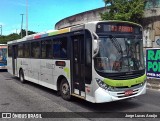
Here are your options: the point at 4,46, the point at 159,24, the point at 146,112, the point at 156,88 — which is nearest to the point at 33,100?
the point at 146,112

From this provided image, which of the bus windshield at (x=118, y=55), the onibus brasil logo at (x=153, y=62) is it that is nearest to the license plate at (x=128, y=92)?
the bus windshield at (x=118, y=55)

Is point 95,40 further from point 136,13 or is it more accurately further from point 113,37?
point 136,13

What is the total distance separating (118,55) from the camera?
782 cm

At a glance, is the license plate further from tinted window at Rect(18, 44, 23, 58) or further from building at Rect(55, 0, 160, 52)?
building at Rect(55, 0, 160, 52)

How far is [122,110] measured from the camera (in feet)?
26.4

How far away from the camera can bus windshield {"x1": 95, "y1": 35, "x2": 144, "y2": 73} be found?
7.62m

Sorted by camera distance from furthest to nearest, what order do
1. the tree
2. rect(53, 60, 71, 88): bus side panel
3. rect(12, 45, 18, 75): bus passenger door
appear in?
1. the tree
2. rect(12, 45, 18, 75): bus passenger door
3. rect(53, 60, 71, 88): bus side panel

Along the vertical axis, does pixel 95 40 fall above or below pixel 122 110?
above

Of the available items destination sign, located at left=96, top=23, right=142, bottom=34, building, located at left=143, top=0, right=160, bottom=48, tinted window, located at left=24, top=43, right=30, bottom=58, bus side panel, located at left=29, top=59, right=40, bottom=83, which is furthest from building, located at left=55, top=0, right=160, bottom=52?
destination sign, located at left=96, top=23, right=142, bottom=34

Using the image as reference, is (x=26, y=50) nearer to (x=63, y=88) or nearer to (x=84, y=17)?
(x=63, y=88)

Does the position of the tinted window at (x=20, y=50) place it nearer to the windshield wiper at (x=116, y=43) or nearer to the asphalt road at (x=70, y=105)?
the asphalt road at (x=70, y=105)

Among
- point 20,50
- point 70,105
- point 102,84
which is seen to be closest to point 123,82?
point 102,84

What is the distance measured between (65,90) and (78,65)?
1.47 meters

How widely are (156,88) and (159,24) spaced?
217 inches
